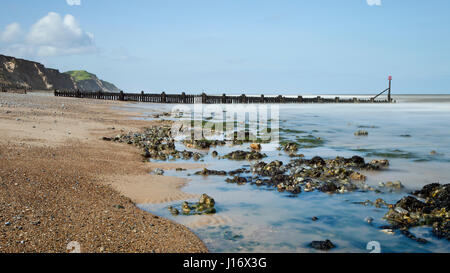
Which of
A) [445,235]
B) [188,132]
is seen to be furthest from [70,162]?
[188,132]

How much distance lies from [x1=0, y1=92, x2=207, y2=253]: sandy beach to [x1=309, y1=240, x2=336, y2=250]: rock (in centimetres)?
182

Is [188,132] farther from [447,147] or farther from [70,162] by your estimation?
[447,147]

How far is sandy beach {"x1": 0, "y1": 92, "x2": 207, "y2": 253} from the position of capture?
5.03 m

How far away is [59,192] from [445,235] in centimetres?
734

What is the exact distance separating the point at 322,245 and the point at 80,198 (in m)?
4.65

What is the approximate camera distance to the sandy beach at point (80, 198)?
16.5 ft

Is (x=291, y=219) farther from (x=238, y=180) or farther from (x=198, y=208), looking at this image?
(x=238, y=180)

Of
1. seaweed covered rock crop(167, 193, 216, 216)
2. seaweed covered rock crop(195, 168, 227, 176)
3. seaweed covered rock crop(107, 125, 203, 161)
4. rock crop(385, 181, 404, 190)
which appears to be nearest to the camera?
seaweed covered rock crop(167, 193, 216, 216)

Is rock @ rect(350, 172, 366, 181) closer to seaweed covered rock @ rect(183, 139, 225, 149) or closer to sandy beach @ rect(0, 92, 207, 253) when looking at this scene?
sandy beach @ rect(0, 92, 207, 253)

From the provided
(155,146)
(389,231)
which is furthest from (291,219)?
(155,146)

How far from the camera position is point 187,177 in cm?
1020

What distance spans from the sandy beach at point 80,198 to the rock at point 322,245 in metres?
1.82

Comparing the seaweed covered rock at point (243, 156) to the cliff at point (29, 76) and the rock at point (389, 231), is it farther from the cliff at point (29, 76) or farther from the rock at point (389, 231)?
the cliff at point (29, 76)

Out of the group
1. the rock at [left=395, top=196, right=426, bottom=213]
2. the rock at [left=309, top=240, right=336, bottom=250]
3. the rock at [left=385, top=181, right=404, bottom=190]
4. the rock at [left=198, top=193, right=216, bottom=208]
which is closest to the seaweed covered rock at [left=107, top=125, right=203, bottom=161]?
the rock at [left=198, top=193, right=216, bottom=208]
